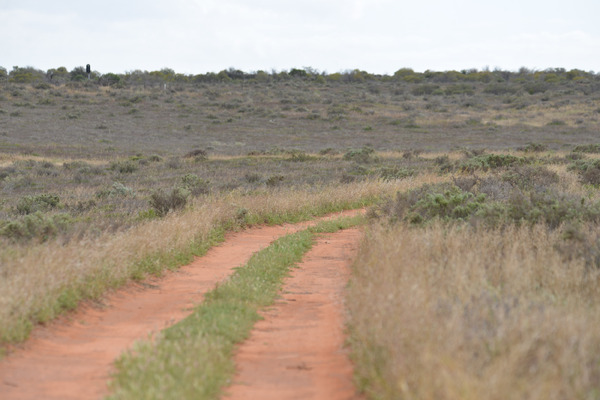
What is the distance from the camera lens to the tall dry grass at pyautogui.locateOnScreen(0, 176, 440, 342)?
21.9 ft

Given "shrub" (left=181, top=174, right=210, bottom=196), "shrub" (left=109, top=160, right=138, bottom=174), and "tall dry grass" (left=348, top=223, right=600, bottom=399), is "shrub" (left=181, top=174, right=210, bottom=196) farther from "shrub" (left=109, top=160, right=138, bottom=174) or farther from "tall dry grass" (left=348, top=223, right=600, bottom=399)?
"tall dry grass" (left=348, top=223, right=600, bottom=399)

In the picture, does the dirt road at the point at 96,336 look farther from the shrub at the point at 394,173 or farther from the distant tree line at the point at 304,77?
the distant tree line at the point at 304,77

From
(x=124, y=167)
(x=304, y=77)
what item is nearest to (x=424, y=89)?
(x=304, y=77)

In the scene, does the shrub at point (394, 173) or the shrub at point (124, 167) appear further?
the shrub at point (124, 167)

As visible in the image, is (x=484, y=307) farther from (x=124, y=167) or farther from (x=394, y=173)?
(x=124, y=167)

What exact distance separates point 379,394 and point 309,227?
10.4 metres

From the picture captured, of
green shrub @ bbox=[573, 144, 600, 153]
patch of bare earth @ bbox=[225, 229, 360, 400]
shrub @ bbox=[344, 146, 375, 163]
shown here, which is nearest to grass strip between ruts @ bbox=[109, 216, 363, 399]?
patch of bare earth @ bbox=[225, 229, 360, 400]

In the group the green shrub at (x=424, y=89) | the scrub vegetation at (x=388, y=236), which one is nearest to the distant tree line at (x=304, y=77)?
the green shrub at (x=424, y=89)

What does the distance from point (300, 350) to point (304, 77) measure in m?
104

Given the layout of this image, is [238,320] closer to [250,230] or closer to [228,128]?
[250,230]

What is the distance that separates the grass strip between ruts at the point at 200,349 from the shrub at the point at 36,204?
375 inches

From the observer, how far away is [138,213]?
568 inches

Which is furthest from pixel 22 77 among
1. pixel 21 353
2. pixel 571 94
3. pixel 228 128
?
pixel 21 353

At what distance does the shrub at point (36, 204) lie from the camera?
16484 mm
